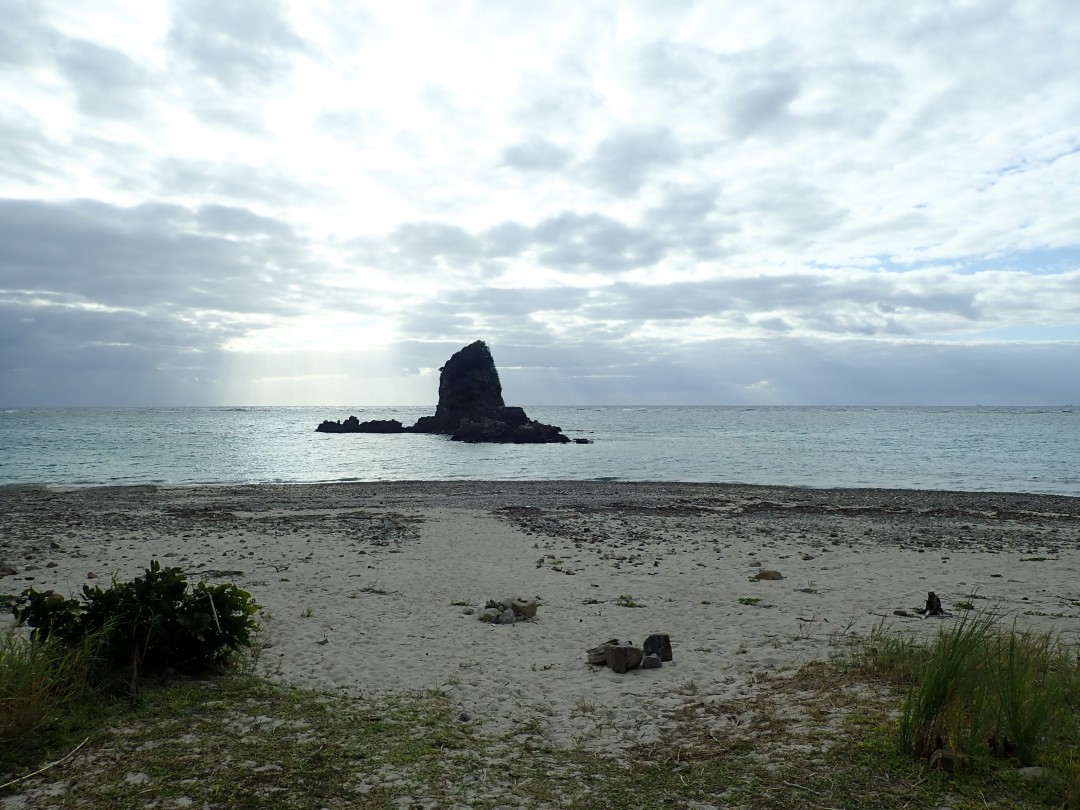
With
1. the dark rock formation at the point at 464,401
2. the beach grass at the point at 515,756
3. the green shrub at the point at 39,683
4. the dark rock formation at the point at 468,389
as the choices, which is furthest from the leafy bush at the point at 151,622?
the dark rock formation at the point at 468,389

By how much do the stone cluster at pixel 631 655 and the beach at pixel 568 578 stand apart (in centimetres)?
19

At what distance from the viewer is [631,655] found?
8570 millimetres

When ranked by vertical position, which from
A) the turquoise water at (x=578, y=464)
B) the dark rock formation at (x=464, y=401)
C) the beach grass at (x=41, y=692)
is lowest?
the turquoise water at (x=578, y=464)

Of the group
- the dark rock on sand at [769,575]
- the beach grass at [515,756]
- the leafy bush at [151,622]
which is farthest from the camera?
the dark rock on sand at [769,575]

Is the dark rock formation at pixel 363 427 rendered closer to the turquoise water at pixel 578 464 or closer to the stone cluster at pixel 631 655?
the turquoise water at pixel 578 464

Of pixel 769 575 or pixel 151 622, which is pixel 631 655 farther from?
pixel 769 575

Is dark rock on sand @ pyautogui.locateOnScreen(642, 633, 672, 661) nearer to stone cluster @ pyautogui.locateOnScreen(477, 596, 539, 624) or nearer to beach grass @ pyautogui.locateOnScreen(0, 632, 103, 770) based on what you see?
stone cluster @ pyautogui.locateOnScreen(477, 596, 539, 624)

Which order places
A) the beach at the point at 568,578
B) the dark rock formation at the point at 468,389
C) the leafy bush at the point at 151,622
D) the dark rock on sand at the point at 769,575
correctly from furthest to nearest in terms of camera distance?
the dark rock formation at the point at 468,389
the dark rock on sand at the point at 769,575
the beach at the point at 568,578
the leafy bush at the point at 151,622

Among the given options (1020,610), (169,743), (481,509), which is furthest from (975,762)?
(481,509)

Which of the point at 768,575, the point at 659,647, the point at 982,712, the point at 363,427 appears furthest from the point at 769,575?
the point at 363,427

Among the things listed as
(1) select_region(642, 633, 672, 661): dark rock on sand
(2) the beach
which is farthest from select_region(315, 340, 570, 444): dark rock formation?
(1) select_region(642, 633, 672, 661): dark rock on sand

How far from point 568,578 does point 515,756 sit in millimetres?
8182

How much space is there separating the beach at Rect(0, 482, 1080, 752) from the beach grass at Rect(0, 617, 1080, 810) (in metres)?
0.47

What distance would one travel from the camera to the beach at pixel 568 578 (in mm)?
8320
